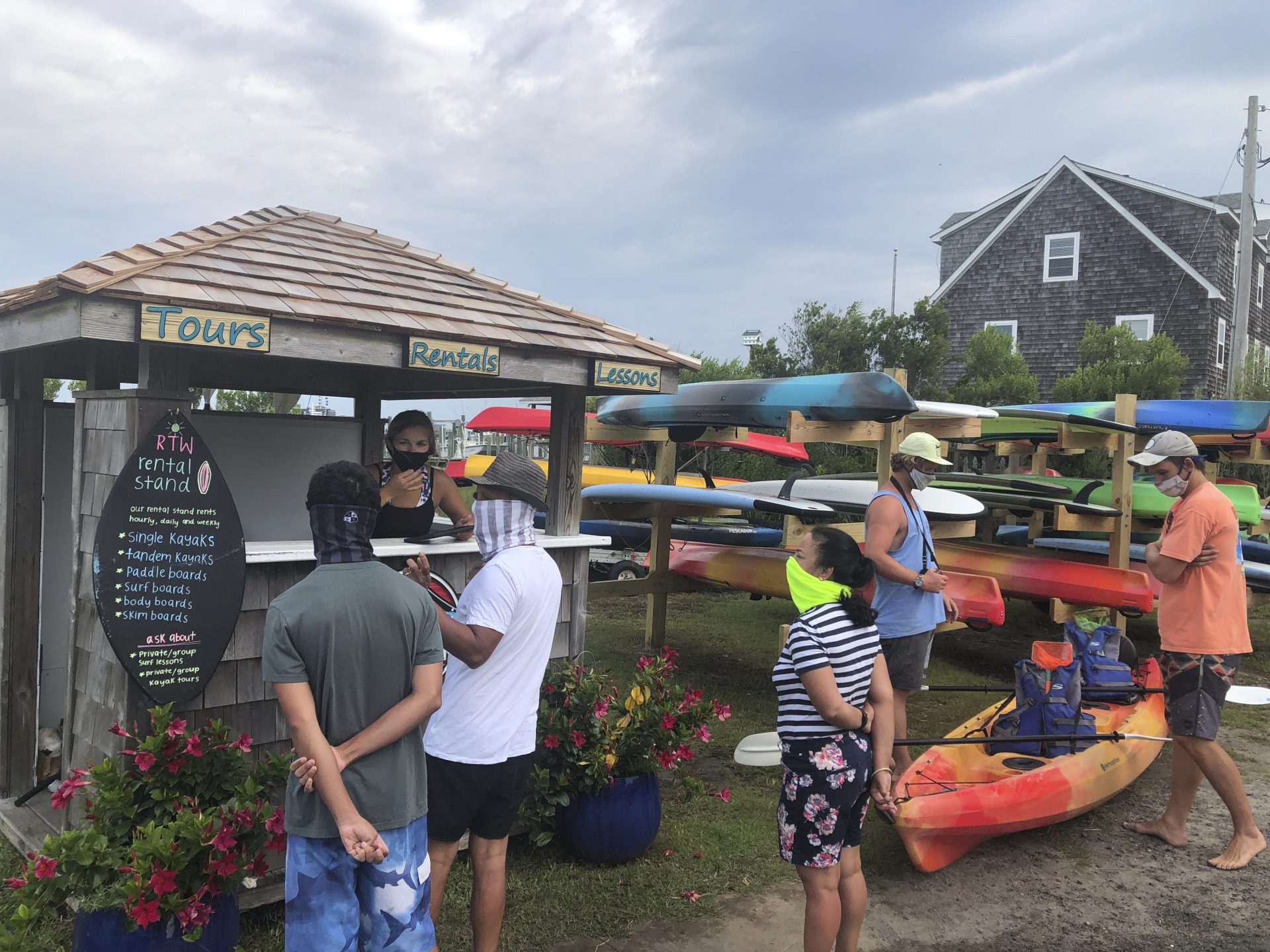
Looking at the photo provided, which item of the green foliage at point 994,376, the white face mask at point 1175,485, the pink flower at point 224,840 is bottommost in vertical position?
the pink flower at point 224,840

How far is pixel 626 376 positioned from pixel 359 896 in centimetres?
287

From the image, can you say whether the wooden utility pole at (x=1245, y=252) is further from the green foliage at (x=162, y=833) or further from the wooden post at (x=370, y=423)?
Result: the green foliage at (x=162, y=833)

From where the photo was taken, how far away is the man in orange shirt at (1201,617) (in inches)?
182

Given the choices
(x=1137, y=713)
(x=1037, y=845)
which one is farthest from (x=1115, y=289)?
(x=1037, y=845)

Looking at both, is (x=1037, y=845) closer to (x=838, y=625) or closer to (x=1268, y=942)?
(x=1268, y=942)

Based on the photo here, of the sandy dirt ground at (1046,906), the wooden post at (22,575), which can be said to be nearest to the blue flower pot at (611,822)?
the sandy dirt ground at (1046,906)

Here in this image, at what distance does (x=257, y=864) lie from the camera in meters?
3.07

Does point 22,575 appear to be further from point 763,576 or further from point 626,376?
point 763,576

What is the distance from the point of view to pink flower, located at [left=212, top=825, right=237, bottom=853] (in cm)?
288

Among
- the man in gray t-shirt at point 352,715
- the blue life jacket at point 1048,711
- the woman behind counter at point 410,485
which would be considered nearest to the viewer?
the man in gray t-shirt at point 352,715

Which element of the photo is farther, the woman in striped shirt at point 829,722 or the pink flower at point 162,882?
the woman in striped shirt at point 829,722

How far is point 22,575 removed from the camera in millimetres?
4492

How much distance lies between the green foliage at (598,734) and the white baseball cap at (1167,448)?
102 inches

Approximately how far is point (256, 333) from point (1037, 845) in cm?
465
